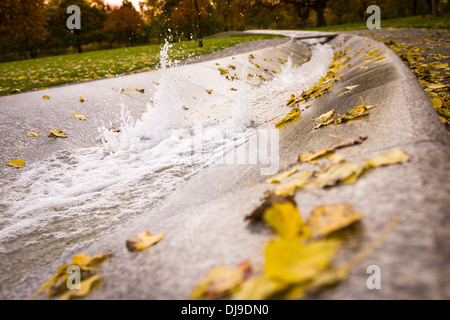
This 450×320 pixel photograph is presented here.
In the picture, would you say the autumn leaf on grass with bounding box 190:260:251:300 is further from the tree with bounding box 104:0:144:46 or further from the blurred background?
the tree with bounding box 104:0:144:46

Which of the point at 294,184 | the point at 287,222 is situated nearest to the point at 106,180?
the point at 294,184

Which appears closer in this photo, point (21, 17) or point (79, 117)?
point (79, 117)

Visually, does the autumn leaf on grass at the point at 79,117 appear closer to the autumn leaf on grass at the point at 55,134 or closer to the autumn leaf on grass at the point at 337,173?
the autumn leaf on grass at the point at 55,134

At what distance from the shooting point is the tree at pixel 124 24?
37.6 meters

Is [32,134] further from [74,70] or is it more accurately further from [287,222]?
[74,70]

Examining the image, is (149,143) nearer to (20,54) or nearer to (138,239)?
(138,239)

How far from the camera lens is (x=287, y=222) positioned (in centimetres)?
71

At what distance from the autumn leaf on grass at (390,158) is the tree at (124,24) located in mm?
42263

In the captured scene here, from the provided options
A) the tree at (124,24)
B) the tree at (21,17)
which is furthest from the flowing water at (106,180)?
the tree at (124,24)

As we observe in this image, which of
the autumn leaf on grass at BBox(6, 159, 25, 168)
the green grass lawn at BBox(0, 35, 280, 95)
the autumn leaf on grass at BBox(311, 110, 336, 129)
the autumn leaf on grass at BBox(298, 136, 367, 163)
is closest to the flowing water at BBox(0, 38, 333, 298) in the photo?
the autumn leaf on grass at BBox(6, 159, 25, 168)

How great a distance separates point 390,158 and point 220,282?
26.8 inches
